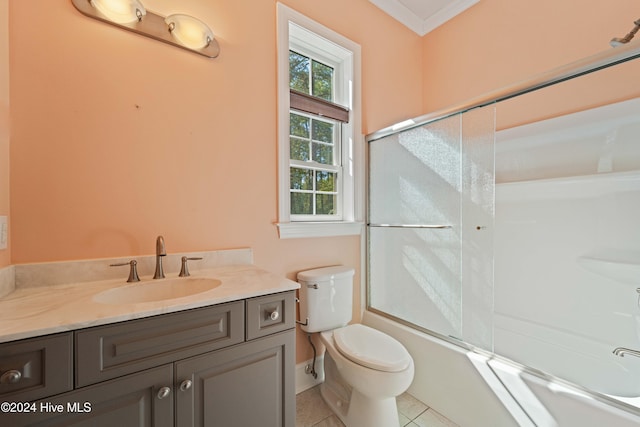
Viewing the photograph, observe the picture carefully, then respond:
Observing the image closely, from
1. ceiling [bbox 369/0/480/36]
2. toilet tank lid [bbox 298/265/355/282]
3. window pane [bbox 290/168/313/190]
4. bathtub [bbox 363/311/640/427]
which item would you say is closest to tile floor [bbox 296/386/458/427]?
bathtub [bbox 363/311/640/427]

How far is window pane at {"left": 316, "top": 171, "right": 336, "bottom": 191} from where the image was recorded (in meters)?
1.92

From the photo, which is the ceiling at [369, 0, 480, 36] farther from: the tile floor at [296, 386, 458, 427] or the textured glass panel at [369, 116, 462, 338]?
the tile floor at [296, 386, 458, 427]

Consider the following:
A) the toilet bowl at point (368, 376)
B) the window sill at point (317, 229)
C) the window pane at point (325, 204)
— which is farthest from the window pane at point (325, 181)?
the toilet bowl at point (368, 376)

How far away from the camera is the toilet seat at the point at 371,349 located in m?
1.21

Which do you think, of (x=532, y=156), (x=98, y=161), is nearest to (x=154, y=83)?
(x=98, y=161)

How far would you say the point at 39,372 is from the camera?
2.11 feet

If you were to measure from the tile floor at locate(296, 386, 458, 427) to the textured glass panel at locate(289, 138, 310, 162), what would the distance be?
1579 mm

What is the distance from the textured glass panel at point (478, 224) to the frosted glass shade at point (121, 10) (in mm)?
1768

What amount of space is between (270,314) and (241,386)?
0.86 ft

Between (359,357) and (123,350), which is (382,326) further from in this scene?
(123,350)

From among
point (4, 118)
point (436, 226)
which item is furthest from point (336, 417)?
point (4, 118)

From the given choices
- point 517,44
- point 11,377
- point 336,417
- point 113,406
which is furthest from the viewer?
point 517,44

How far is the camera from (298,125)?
1.82 metres

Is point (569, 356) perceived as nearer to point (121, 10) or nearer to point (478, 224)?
point (478, 224)
